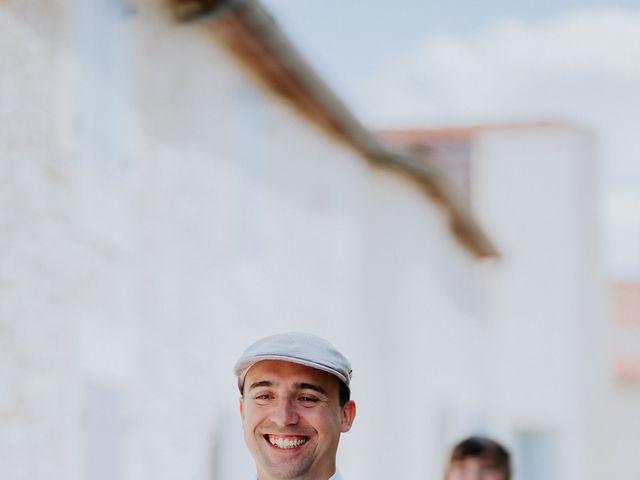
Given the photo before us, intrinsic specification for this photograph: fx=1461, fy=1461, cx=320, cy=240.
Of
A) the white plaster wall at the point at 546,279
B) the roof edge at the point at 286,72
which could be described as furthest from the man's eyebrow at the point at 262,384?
the white plaster wall at the point at 546,279

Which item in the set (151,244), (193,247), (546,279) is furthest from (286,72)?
(546,279)

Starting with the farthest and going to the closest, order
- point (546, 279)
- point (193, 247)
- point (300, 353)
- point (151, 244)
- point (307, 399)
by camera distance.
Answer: point (546, 279) → point (193, 247) → point (151, 244) → point (307, 399) → point (300, 353)

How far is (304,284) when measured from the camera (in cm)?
1594

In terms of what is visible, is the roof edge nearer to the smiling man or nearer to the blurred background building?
the blurred background building

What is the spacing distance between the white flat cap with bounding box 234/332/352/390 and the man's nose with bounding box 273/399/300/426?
0.11 metres

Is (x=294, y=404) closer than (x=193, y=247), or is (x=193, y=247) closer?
(x=294, y=404)

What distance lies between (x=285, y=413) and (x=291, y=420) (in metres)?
0.02

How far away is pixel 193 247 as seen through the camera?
40.9 ft

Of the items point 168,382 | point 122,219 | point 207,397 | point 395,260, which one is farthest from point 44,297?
point 395,260

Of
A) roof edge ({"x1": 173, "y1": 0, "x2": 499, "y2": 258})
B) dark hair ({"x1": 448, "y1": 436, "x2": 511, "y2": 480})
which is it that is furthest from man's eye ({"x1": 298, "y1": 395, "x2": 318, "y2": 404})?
roof edge ({"x1": 173, "y1": 0, "x2": 499, "y2": 258})

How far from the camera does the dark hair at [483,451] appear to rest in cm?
594

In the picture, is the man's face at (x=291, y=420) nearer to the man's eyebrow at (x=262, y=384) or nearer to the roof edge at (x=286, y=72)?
the man's eyebrow at (x=262, y=384)

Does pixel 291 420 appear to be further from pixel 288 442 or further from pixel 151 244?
pixel 151 244

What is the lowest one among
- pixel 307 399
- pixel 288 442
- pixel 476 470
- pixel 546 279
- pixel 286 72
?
pixel 288 442
